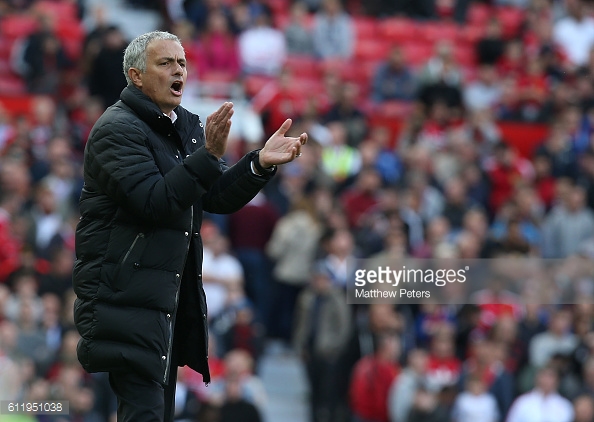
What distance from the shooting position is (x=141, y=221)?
511cm

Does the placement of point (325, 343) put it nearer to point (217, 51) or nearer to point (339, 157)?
point (339, 157)

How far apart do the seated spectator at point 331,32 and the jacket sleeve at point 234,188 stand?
11.9 meters

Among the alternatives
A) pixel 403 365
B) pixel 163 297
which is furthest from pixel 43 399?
pixel 163 297

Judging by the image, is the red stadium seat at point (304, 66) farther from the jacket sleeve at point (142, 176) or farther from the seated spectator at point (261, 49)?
the jacket sleeve at point (142, 176)

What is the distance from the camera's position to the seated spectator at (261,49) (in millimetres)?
16156

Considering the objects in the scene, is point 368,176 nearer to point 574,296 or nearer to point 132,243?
point 574,296

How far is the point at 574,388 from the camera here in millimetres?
11508

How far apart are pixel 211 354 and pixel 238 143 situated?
304cm

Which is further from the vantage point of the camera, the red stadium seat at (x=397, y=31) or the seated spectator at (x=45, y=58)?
the red stadium seat at (x=397, y=31)

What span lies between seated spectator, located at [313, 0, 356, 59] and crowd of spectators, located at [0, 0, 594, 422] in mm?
25

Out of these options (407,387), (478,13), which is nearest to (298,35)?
(478,13)

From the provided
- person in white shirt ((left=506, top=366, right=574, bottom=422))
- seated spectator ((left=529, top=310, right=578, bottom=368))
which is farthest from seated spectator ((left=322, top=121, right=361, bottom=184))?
person in white shirt ((left=506, top=366, right=574, bottom=422))

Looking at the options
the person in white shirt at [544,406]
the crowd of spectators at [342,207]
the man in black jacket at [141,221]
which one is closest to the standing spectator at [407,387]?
the crowd of spectators at [342,207]

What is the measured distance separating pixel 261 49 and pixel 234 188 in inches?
431
